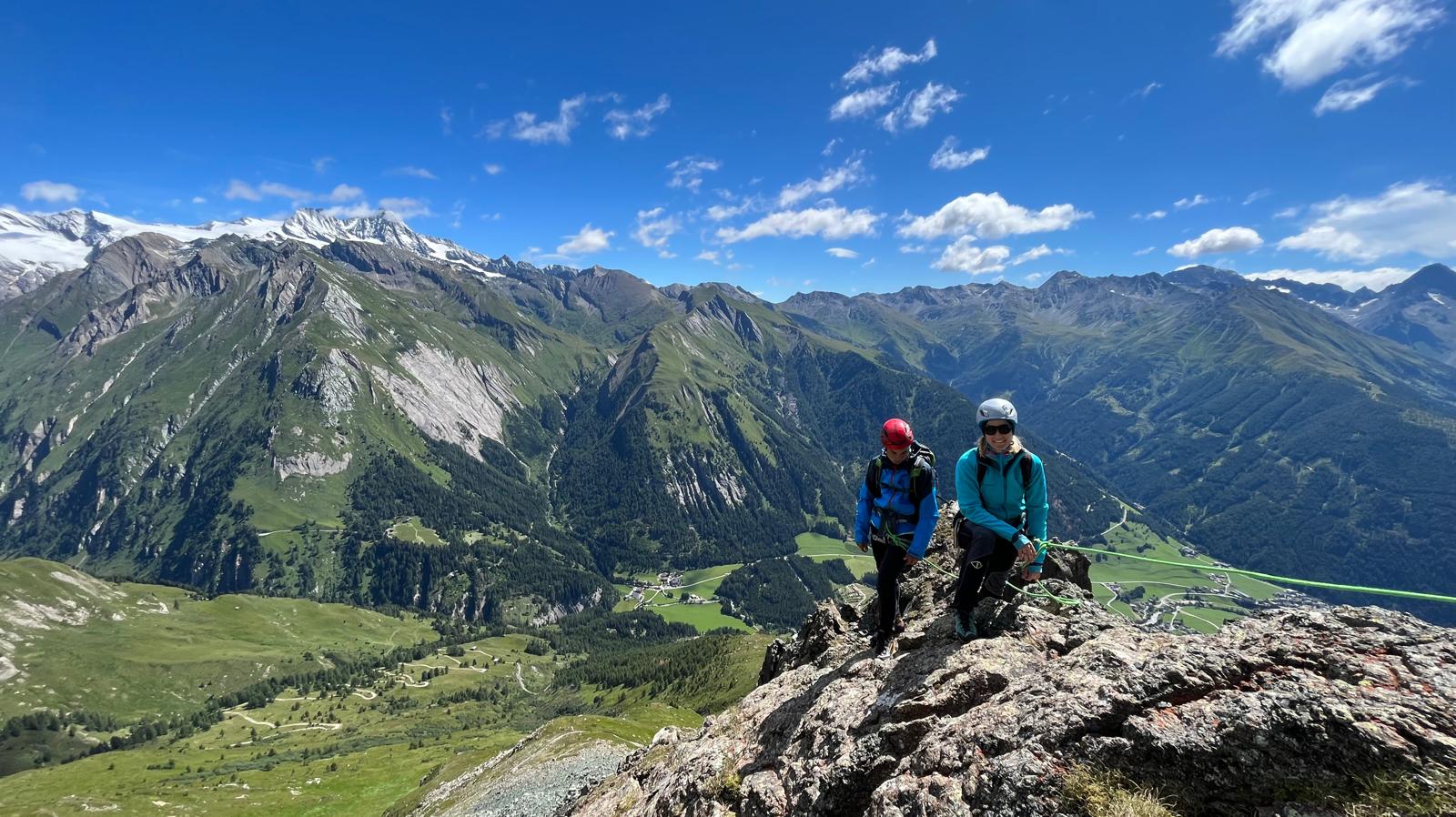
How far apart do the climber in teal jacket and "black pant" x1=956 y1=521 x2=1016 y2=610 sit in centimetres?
2

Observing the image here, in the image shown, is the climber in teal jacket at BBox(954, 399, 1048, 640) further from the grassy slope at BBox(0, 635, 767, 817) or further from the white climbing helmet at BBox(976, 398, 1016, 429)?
the grassy slope at BBox(0, 635, 767, 817)

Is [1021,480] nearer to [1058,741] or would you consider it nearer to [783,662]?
[1058,741]

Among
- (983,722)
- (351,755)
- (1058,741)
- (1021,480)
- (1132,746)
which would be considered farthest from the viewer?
(351,755)

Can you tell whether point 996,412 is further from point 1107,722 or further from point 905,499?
point 1107,722

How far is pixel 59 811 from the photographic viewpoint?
122 meters

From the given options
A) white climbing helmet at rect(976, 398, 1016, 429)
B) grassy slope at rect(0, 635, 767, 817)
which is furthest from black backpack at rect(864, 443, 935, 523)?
grassy slope at rect(0, 635, 767, 817)

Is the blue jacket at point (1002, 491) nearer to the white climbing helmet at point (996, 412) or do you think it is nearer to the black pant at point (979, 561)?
the black pant at point (979, 561)

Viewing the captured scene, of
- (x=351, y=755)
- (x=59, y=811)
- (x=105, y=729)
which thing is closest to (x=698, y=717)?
(x=351, y=755)

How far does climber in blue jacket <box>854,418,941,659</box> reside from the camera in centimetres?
1493

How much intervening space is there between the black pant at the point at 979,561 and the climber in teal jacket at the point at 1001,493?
21 millimetres

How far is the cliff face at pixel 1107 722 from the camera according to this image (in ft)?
25.7

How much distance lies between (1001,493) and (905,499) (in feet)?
7.89

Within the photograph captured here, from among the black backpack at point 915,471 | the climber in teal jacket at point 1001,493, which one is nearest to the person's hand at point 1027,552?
the climber in teal jacket at point 1001,493

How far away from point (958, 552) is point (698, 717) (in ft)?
357
